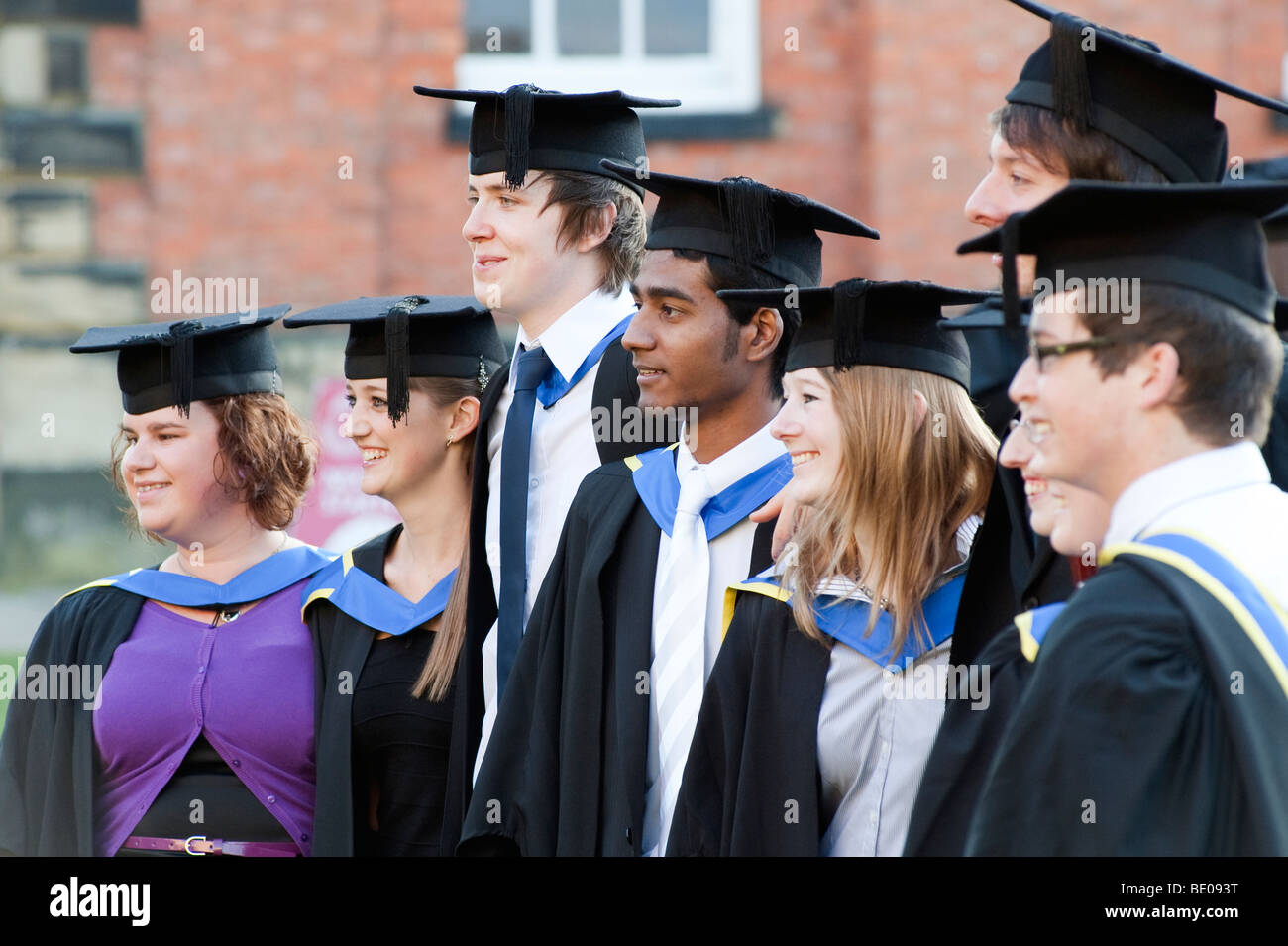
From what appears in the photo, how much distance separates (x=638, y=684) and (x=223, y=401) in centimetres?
159

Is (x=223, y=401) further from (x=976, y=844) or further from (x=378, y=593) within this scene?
(x=976, y=844)

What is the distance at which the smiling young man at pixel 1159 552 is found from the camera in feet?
6.66

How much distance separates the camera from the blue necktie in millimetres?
3898

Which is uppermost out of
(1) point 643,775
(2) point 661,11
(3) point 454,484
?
(2) point 661,11

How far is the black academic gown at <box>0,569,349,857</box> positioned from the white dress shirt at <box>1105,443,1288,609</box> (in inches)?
90.7

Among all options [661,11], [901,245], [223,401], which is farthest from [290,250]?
[223,401]

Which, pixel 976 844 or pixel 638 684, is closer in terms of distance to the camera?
pixel 976 844

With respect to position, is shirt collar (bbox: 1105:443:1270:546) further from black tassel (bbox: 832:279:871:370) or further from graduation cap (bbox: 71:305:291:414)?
graduation cap (bbox: 71:305:291:414)

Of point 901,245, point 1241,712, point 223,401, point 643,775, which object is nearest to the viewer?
point 1241,712

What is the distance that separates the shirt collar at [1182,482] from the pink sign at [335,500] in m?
6.95

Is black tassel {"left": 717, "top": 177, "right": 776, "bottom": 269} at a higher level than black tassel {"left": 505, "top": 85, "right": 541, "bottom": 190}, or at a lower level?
lower

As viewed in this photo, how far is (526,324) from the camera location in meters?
4.16

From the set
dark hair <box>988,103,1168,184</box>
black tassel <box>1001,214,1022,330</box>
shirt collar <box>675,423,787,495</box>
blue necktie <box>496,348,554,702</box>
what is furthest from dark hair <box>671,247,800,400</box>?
black tassel <box>1001,214,1022,330</box>

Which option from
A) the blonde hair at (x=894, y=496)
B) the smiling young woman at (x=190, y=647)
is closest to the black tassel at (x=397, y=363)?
the smiling young woman at (x=190, y=647)
